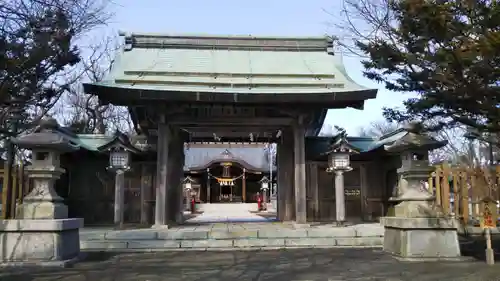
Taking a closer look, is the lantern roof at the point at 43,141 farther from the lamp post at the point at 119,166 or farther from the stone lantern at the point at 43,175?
the lamp post at the point at 119,166

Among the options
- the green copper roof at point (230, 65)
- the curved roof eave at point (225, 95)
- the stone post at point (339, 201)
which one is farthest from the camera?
the stone post at point (339, 201)

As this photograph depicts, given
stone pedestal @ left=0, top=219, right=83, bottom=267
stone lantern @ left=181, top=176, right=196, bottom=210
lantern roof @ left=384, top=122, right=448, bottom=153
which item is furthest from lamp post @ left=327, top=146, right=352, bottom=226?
stone lantern @ left=181, top=176, right=196, bottom=210

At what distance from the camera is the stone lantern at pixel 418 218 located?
9195mm

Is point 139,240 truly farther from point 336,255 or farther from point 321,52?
point 321,52

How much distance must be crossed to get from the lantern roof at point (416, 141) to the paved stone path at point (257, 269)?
8.29 ft

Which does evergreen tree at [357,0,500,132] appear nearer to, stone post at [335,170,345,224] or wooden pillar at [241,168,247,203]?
stone post at [335,170,345,224]

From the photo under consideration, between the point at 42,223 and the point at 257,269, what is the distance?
4.65m

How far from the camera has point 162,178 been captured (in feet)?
45.2

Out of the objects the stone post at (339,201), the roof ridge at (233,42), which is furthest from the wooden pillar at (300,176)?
the roof ridge at (233,42)

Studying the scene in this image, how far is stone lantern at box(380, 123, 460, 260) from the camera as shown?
920 cm

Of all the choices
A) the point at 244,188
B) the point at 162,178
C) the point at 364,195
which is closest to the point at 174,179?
the point at 162,178

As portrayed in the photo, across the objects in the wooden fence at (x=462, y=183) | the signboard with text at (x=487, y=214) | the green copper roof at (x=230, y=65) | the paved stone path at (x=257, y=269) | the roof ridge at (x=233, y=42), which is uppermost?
the roof ridge at (x=233, y=42)

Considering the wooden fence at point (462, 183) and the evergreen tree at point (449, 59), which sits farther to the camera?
the wooden fence at point (462, 183)

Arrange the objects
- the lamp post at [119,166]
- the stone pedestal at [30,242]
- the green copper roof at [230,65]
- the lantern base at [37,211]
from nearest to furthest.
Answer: the stone pedestal at [30,242]
the lantern base at [37,211]
the green copper roof at [230,65]
the lamp post at [119,166]
